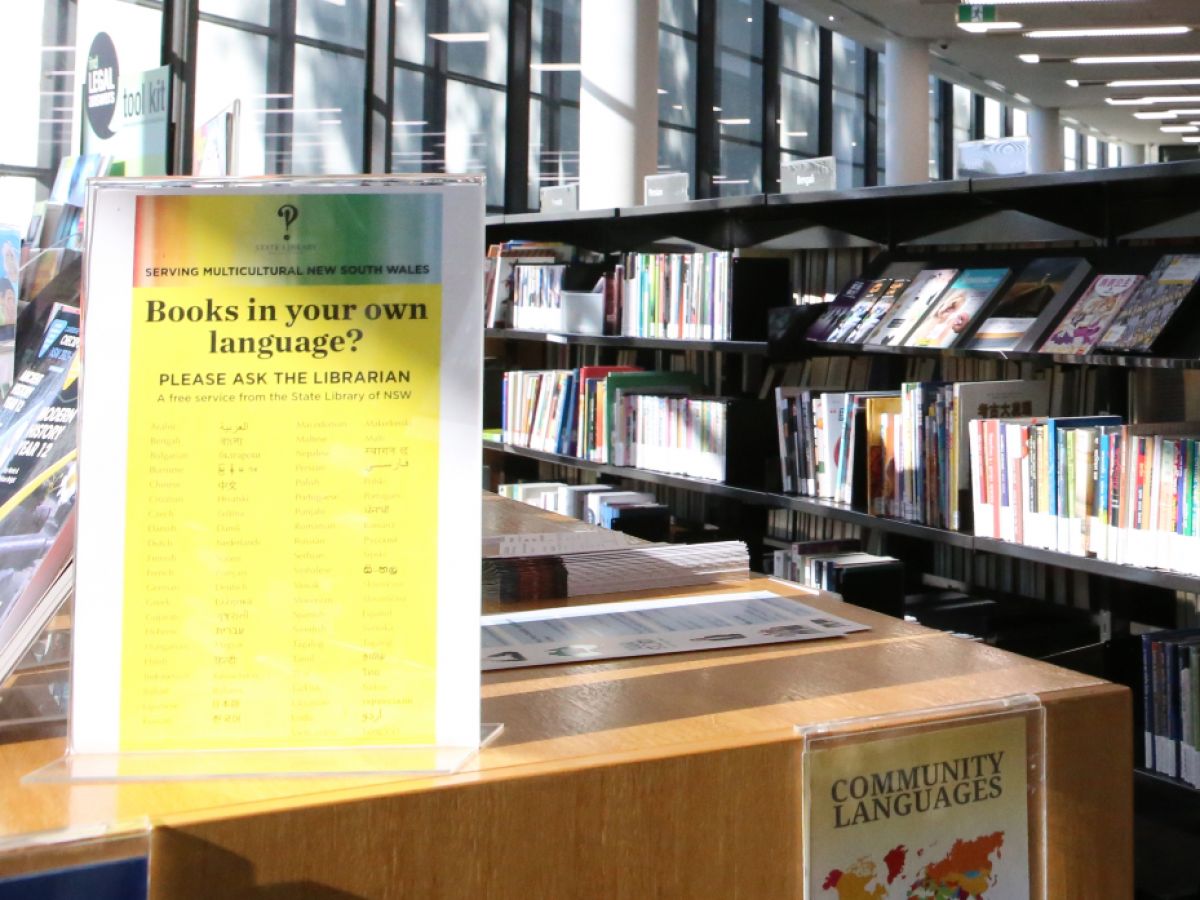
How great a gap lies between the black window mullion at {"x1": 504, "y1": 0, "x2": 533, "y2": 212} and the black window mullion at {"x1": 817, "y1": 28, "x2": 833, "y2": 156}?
407 centimetres

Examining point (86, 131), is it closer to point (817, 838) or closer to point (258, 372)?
point (258, 372)

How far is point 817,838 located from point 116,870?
0.47 metres

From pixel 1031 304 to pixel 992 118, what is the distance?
12428mm

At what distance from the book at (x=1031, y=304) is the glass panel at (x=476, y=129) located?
15.2 feet

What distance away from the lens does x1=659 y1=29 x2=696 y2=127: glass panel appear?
30.6 feet

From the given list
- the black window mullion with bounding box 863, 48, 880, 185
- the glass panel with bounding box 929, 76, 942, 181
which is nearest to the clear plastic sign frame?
the black window mullion with bounding box 863, 48, 880, 185

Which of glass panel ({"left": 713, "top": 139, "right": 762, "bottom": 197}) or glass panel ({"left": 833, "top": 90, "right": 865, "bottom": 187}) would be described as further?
glass panel ({"left": 833, "top": 90, "right": 865, "bottom": 187})

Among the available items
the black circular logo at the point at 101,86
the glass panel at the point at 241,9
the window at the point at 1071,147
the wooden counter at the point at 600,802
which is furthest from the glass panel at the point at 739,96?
the wooden counter at the point at 600,802

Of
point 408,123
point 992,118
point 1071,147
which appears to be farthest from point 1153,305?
point 1071,147

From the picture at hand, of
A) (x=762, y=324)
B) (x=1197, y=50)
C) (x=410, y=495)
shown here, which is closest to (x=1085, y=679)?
(x=410, y=495)

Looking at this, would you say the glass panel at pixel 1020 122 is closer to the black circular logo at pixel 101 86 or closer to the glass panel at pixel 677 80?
the glass panel at pixel 677 80

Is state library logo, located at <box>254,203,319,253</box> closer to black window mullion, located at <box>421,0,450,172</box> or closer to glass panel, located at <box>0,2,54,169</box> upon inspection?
glass panel, located at <box>0,2,54,169</box>

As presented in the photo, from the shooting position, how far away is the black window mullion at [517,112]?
25.6ft

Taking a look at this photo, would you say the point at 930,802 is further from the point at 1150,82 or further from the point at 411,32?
the point at 1150,82
